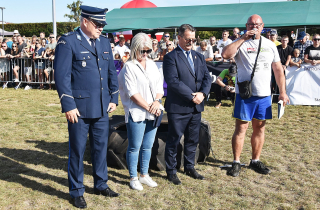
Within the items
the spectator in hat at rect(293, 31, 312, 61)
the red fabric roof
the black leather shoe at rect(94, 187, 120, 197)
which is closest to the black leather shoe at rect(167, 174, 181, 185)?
the black leather shoe at rect(94, 187, 120, 197)

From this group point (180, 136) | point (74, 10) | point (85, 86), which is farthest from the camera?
point (74, 10)

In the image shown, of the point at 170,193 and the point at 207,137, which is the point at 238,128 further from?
the point at 170,193

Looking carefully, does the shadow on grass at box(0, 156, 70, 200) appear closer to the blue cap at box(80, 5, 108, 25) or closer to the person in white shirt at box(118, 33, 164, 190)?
the person in white shirt at box(118, 33, 164, 190)

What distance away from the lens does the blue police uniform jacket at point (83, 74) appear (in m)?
3.18

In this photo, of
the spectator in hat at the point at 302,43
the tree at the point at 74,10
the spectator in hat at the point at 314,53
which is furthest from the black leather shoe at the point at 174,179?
the tree at the point at 74,10

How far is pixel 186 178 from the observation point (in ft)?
14.0

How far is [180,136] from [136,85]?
0.90 m

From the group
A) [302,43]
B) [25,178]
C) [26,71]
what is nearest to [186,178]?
[25,178]

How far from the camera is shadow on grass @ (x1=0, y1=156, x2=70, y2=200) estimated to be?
151 inches

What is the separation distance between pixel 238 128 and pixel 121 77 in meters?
1.79

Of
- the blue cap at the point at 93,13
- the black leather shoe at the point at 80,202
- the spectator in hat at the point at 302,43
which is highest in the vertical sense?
the spectator in hat at the point at 302,43

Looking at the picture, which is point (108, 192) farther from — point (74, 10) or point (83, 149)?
point (74, 10)

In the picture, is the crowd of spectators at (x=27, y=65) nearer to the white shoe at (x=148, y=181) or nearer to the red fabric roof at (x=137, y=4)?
the white shoe at (x=148, y=181)

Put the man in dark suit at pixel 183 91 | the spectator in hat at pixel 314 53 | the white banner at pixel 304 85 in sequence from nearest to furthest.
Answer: the man in dark suit at pixel 183 91, the spectator in hat at pixel 314 53, the white banner at pixel 304 85
